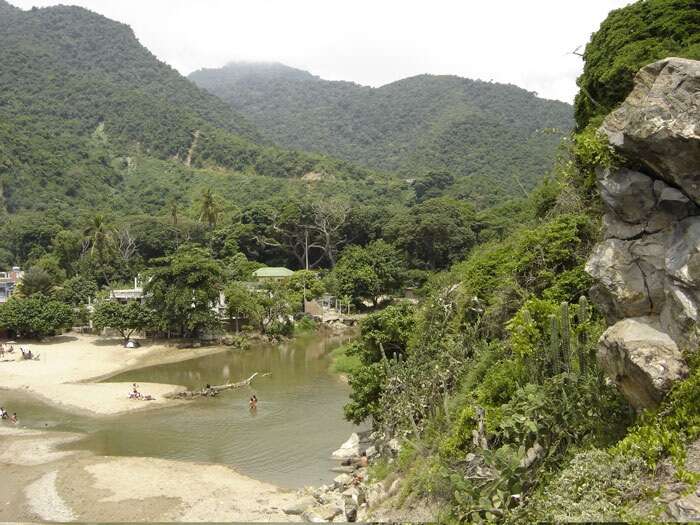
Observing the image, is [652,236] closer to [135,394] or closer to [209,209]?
[135,394]

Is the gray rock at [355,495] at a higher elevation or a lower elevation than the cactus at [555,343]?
lower

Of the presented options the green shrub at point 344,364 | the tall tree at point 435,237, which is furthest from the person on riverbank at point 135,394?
the tall tree at point 435,237

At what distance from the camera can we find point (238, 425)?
25688mm

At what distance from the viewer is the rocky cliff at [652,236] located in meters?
8.91

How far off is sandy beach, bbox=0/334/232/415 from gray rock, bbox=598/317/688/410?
2321 centimetres

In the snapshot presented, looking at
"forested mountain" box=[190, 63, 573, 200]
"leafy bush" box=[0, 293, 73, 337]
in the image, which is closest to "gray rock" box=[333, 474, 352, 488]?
"leafy bush" box=[0, 293, 73, 337]

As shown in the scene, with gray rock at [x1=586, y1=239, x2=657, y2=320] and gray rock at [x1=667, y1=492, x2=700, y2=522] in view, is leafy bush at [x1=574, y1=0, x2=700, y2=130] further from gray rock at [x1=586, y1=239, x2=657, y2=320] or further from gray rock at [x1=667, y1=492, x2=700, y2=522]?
gray rock at [x1=667, y1=492, x2=700, y2=522]

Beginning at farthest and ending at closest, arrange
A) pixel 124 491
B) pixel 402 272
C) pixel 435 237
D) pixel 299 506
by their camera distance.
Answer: pixel 435 237, pixel 402 272, pixel 124 491, pixel 299 506

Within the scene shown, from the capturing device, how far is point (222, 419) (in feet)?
86.9

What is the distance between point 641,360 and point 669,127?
11.2ft

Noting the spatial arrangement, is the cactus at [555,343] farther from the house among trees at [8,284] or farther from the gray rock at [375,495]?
the house among trees at [8,284]

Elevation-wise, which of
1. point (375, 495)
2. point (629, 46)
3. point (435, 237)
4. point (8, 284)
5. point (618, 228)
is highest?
point (629, 46)

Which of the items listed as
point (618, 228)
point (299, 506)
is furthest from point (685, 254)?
point (299, 506)

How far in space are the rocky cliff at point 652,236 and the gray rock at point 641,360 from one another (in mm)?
14
